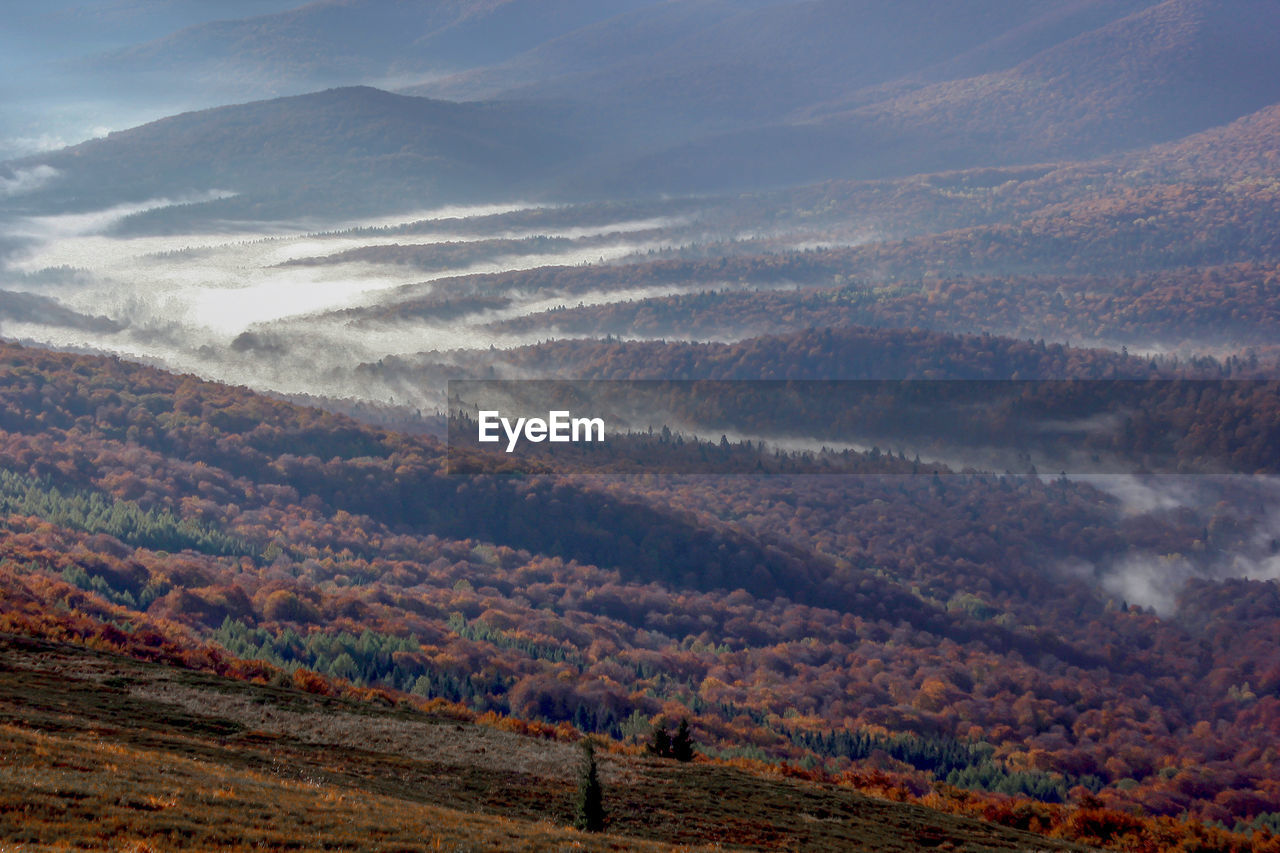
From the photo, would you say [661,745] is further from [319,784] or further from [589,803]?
[319,784]

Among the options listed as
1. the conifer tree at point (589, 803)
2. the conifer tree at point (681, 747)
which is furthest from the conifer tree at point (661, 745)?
the conifer tree at point (589, 803)


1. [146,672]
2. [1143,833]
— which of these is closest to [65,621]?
[146,672]

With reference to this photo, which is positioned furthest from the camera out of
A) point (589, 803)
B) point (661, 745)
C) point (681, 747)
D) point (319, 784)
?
point (661, 745)

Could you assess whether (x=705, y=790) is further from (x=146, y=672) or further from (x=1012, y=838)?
(x=146, y=672)

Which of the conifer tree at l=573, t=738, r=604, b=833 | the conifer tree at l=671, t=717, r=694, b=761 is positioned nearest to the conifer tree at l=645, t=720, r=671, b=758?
the conifer tree at l=671, t=717, r=694, b=761

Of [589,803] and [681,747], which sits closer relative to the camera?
[589,803]

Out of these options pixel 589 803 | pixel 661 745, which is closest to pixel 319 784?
pixel 589 803

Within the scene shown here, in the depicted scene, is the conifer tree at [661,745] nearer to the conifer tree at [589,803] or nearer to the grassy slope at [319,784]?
the grassy slope at [319,784]

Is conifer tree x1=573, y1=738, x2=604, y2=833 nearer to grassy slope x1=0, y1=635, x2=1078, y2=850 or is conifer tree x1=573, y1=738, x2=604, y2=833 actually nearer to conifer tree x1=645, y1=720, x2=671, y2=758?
grassy slope x1=0, y1=635, x2=1078, y2=850
